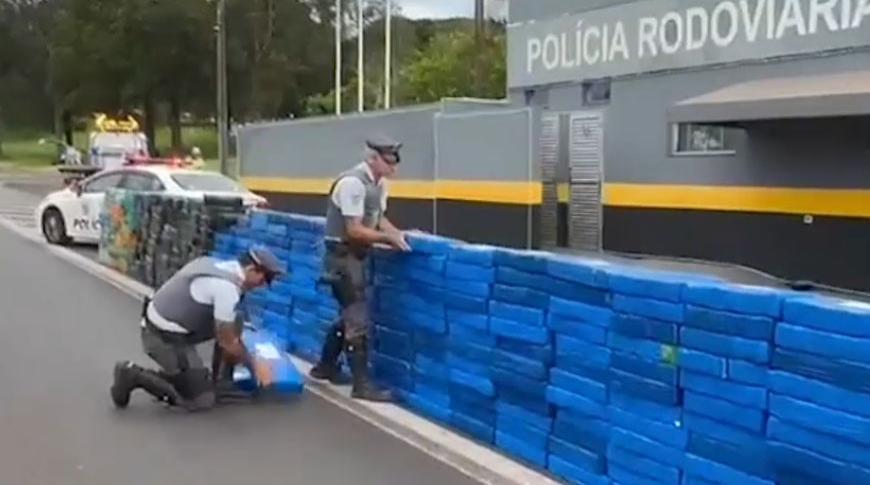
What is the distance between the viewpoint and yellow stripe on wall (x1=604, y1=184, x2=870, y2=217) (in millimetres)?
12430

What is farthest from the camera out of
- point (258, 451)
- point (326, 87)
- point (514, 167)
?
point (326, 87)

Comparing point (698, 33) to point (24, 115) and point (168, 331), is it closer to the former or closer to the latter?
point (168, 331)

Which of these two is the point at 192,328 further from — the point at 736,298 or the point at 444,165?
the point at 444,165

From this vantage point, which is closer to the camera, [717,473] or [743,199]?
[717,473]

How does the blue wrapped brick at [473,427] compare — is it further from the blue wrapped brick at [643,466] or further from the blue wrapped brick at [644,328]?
the blue wrapped brick at [644,328]

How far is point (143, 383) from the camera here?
9008 millimetres

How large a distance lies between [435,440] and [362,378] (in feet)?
4.68

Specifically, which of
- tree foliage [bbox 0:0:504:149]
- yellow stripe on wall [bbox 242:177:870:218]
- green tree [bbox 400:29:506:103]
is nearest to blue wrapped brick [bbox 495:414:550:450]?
yellow stripe on wall [bbox 242:177:870:218]

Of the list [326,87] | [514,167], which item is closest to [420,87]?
[326,87]

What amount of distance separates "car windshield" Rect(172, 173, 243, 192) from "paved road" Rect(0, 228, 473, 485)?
996cm

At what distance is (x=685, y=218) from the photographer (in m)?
14.9

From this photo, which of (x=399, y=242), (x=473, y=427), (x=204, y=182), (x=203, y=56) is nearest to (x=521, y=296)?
(x=473, y=427)

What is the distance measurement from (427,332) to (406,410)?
571 millimetres

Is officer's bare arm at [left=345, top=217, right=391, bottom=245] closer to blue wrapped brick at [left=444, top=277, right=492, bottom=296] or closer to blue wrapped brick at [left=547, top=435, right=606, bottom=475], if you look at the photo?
blue wrapped brick at [left=444, top=277, right=492, bottom=296]
